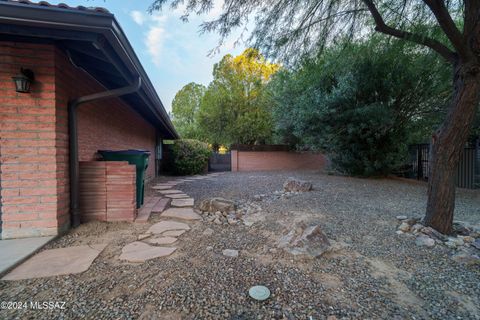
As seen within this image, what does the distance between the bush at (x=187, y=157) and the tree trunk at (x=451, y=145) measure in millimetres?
7951

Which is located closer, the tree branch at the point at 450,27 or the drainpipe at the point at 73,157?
the tree branch at the point at 450,27

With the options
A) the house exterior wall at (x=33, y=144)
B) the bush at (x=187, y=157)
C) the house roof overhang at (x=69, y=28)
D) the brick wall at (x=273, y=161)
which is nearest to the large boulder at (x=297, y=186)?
the house roof overhang at (x=69, y=28)

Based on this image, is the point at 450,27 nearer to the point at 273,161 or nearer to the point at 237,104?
the point at 273,161

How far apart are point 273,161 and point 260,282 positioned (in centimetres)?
1046

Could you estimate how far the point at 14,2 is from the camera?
1670mm

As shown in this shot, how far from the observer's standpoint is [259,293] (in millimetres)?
1480

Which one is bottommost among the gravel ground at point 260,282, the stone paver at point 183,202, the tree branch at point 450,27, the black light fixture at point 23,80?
the gravel ground at point 260,282

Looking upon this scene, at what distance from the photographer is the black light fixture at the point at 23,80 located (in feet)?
6.93

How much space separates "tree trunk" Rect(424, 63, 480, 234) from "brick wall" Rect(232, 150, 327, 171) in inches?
358

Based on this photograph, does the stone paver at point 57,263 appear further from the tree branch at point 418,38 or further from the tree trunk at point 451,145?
the tree branch at point 418,38

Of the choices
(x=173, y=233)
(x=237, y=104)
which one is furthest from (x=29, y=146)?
(x=237, y=104)

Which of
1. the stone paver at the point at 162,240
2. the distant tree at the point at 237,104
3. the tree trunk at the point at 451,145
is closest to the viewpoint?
the stone paver at the point at 162,240

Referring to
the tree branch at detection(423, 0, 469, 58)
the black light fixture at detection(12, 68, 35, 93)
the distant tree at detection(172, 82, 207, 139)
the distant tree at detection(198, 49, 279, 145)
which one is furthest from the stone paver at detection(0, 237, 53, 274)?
the distant tree at detection(172, 82, 207, 139)

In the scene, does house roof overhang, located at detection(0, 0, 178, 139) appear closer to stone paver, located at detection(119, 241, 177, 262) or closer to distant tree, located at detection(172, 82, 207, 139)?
stone paver, located at detection(119, 241, 177, 262)
